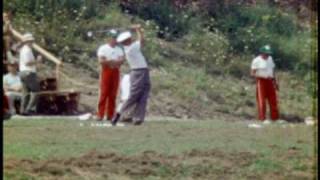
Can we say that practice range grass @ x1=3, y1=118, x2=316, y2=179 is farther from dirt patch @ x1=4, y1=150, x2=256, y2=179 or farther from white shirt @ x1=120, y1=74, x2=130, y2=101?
white shirt @ x1=120, y1=74, x2=130, y2=101

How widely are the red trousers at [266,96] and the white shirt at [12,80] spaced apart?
4.50 meters

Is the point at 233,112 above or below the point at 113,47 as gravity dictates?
below

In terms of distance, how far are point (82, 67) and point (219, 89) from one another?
10.2 feet

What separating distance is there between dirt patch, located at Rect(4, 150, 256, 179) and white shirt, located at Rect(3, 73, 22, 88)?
7.70 metres

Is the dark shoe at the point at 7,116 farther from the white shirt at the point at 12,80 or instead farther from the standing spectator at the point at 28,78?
the standing spectator at the point at 28,78

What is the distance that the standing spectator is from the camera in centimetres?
2194

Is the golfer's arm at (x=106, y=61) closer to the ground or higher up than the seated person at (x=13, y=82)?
higher up

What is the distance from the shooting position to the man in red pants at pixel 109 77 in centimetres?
2120

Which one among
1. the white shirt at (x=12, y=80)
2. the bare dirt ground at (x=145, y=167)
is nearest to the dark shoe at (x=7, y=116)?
the white shirt at (x=12, y=80)

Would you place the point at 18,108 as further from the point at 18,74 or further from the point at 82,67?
the point at 82,67

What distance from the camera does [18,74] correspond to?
22.1 meters

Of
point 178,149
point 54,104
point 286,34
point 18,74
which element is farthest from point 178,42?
point 178,149

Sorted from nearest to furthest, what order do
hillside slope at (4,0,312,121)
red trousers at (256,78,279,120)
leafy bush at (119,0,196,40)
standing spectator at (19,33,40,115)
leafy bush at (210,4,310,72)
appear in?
standing spectator at (19,33,40,115)
red trousers at (256,78,279,120)
hillside slope at (4,0,312,121)
leafy bush at (210,4,310,72)
leafy bush at (119,0,196,40)

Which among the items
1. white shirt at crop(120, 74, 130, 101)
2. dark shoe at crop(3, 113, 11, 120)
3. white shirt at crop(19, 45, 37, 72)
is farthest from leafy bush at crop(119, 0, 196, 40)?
dark shoe at crop(3, 113, 11, 120)
